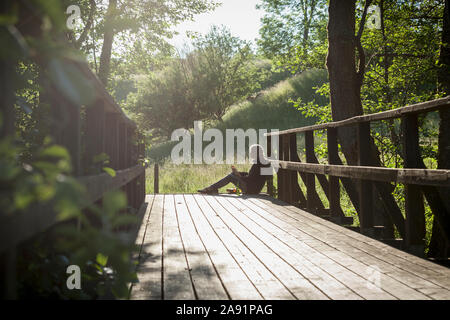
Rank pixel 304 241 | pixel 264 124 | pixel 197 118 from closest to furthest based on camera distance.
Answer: pixel 304 241 → pixel 264 124 → pixel 197 118

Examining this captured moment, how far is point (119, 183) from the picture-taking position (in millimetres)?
3605

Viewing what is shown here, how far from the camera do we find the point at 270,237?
451cm

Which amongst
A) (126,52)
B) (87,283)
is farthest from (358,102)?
(126,52)

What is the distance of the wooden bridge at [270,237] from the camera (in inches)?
81.0

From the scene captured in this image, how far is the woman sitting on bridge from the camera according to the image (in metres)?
8.95

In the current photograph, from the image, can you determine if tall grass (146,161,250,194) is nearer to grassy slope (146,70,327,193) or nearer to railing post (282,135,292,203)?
railing post (282,135,292,203)

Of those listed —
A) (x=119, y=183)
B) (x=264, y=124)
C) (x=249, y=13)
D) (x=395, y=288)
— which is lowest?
(x=395, y=288)

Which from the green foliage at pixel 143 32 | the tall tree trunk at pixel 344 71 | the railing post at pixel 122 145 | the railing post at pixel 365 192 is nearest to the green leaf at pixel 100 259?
the railing post at pixel 122 145

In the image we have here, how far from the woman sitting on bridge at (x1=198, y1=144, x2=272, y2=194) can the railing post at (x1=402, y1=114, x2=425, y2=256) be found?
514cm

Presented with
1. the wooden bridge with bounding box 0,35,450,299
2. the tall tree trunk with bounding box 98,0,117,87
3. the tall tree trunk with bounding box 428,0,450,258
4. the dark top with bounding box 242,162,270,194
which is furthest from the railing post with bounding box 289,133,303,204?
the tall tree trunk with bounding box 98,0,117,87

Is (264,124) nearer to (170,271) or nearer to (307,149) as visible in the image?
(307,149)

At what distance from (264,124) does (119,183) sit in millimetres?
24368

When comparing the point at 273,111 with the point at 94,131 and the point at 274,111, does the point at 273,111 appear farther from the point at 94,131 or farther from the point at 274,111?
the point at 94,131

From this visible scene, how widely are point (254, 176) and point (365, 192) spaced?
473cm
